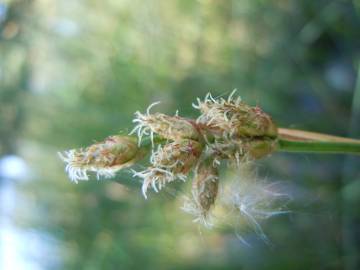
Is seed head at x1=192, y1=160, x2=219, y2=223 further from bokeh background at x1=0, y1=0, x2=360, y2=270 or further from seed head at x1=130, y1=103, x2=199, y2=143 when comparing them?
bokeh background at x1=0, y1=0, x2=360, y2=270

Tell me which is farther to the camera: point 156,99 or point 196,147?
point 156,99

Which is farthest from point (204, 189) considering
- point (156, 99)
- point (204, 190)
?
point (156, 99)

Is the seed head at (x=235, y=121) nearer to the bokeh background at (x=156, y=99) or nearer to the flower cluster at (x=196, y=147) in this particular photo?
the flower cluster at (x=196, y=147)

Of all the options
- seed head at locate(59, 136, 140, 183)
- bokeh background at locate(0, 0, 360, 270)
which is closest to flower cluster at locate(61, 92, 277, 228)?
seed head at locate(59, 136, 140, 183)

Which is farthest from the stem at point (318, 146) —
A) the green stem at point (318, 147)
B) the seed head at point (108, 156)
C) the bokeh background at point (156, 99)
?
the bokeh background at point (156, 99)

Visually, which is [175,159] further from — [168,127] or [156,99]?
[156,99]

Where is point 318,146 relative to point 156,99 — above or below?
below
